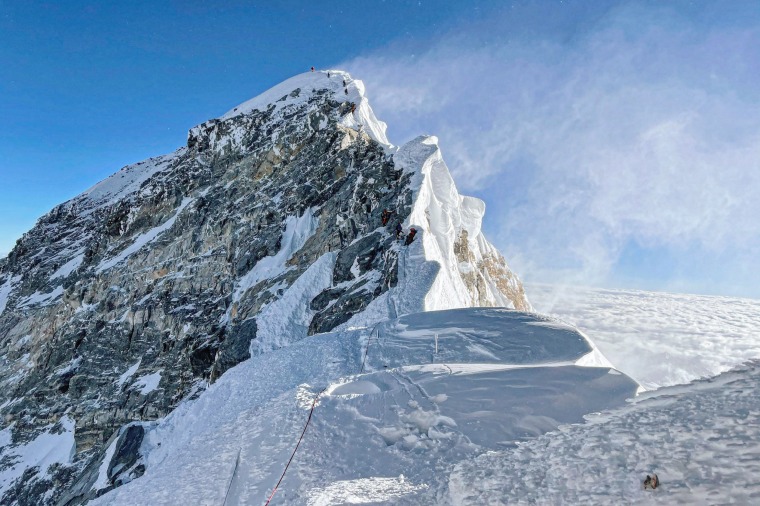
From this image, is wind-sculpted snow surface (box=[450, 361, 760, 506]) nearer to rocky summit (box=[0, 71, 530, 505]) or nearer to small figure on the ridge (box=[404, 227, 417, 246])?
rocky summit (box=[0, 71, 530, 505])

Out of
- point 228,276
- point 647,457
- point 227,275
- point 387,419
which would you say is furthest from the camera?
point 227,275

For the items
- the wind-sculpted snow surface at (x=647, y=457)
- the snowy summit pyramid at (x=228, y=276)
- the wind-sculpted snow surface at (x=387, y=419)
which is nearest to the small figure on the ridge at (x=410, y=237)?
the snowy summit pyramid at (x=228, y=276)

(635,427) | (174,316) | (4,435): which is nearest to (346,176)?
(174,316)

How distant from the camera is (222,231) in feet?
149

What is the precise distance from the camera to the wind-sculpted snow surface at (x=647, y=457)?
175 inches

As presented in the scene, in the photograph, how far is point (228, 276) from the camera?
1672 inches

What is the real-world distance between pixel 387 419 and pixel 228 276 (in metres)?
37.4

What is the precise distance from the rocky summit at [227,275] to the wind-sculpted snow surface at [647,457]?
14.0m

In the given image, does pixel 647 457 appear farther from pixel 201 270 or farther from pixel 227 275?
pixel 201 270

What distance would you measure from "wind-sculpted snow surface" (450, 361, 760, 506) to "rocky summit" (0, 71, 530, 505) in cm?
1396

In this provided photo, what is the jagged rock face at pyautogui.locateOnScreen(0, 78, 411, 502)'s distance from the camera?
3116cm

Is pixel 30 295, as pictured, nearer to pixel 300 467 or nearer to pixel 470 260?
pixel 470 260

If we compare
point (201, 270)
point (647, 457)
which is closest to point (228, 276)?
point (201, 270)

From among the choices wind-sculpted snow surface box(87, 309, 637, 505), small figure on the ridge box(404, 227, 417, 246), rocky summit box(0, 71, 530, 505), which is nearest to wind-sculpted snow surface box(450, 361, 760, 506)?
wind-sculpted snow surface box(87, 309, 637, 505)
